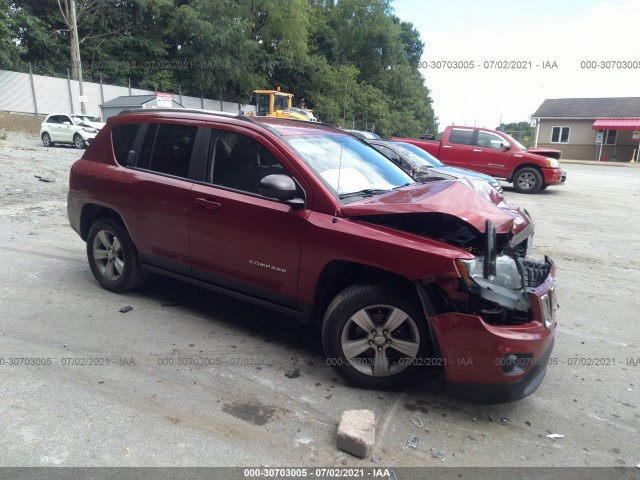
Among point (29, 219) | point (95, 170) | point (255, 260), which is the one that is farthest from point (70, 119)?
point (255, 260)

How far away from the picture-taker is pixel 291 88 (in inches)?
1713

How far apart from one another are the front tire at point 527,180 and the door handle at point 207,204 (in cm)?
1320

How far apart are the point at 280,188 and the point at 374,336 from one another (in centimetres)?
123

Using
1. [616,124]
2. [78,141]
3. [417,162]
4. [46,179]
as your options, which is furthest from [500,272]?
[616,124]

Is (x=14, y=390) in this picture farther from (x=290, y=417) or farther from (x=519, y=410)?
(x=519, y=410)

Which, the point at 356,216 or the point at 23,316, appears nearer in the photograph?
the point at 356,216

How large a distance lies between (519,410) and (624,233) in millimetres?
7685

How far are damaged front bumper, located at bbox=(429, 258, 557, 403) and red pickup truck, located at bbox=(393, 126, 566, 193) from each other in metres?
12.5

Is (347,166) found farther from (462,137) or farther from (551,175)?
(551,175)

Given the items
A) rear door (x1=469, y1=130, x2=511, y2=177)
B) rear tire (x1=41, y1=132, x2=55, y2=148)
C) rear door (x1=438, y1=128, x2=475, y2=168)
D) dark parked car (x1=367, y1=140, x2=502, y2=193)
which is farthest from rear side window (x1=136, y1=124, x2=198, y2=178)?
rear tire (x1=41, y1=132, x2=55, y2=148)

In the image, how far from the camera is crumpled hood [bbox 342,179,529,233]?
315 centimetres

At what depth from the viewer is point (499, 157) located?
1508 centimetres

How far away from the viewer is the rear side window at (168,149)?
4.30 m

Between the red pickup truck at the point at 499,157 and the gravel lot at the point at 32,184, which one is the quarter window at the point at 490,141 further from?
the gravel lot at the point at 32,184
